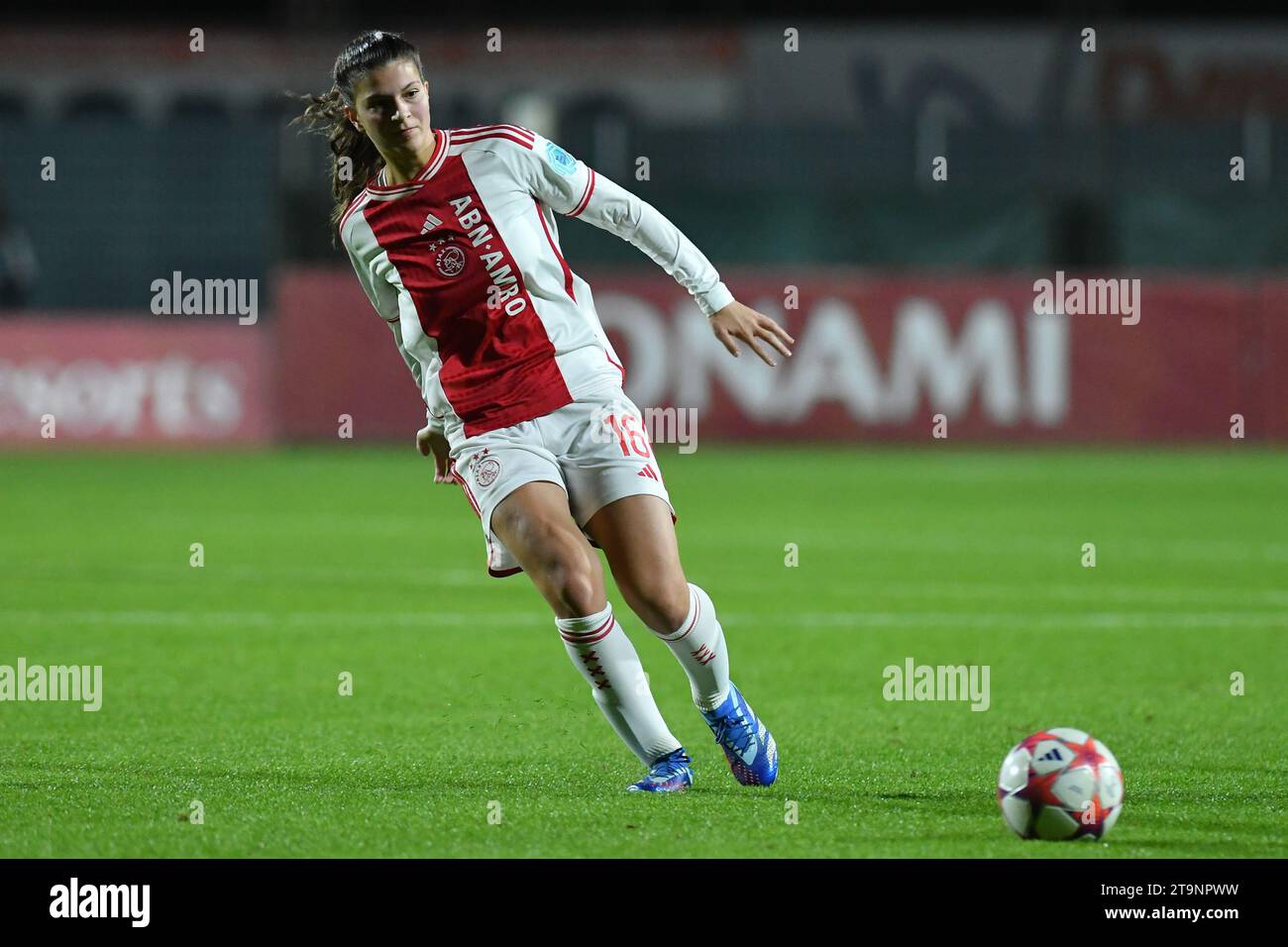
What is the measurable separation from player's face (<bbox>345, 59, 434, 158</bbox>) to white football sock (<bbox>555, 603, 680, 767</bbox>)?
1.42 metres

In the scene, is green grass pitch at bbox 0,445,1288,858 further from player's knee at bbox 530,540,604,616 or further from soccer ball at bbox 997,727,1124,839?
player's knee at bbox 530,540,604,616

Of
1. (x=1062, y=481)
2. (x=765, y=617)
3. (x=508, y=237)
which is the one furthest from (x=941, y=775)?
(x=1062, y=481)

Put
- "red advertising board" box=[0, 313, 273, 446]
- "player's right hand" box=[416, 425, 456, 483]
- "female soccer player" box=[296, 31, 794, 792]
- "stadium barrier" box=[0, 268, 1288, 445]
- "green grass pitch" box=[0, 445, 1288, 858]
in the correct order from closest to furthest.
→ "green grass pitch" box=[0, 445, 1288, 858]
"female soccer player" box=[296, 31, 794, 792]
"player's right hand" box=[416, 425, 456, 483]
"red advertising board" box=[0, 313, 273, 446]
"stadium barrier" box=[0, 268, 1288, 445]

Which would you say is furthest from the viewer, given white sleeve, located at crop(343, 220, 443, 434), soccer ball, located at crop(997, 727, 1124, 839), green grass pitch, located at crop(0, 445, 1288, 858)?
white sleeve, located at crop(343, 220, 443, 434)

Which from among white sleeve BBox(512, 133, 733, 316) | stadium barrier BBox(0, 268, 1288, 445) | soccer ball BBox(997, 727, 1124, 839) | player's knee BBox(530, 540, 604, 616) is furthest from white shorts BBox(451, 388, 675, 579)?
stadium barrier BBox(0, 268, 1288, 445)

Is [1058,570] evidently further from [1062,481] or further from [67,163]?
[67,163]

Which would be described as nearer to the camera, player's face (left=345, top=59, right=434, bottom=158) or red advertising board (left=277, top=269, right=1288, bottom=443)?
player's face (left=345, top=59, right=434, bottom=158)

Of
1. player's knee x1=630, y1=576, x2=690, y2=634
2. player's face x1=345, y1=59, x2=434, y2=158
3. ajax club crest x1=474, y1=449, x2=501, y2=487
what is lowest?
player's knee x1=630, y1=576, x2=690, y2=634

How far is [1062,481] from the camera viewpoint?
62.7 feet

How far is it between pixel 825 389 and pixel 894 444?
1034 mm

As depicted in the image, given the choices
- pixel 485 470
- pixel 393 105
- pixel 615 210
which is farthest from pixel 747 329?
pixel 393 105

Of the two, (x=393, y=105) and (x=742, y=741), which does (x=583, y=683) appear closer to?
(x=742, y=741)

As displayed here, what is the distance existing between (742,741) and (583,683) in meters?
2.32

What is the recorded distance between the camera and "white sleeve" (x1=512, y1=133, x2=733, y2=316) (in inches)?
231
